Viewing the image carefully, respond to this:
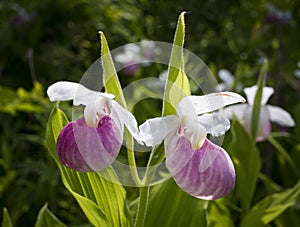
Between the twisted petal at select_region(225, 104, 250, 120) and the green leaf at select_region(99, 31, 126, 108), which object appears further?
the twisted petal at select_region(225, 104, 250, 120)

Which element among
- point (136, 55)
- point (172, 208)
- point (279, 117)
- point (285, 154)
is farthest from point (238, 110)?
point (136, 55)

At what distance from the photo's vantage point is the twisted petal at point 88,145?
831 millimetres

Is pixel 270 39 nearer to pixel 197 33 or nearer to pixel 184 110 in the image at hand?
pixel 197 33

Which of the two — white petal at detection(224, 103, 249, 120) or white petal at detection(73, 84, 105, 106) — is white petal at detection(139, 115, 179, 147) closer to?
white petal at detection(73, 84, 105, 106)

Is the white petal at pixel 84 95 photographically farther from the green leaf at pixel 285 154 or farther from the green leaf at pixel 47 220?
the green leaf at pixel 285 154

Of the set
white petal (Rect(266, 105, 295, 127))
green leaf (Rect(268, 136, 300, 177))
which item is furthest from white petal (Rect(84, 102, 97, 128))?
green leaf (Rect(268, 136, 300, 177))

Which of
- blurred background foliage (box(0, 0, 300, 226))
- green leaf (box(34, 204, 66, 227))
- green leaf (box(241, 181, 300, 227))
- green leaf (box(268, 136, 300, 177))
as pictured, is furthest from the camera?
blurred background foliage (box(0, 0, 300, 226))

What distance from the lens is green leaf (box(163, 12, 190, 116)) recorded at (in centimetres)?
87

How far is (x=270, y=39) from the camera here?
94.8 inches

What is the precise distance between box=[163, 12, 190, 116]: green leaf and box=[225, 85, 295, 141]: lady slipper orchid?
0.57 m

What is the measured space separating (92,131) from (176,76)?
165mm

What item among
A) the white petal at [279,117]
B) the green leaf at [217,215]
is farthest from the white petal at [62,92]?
the white petal at [279,117]

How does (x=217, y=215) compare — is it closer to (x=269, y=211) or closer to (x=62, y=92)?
(x=269, y=211)

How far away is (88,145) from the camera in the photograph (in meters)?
0.83
